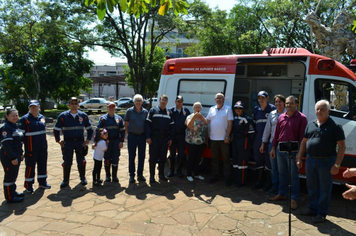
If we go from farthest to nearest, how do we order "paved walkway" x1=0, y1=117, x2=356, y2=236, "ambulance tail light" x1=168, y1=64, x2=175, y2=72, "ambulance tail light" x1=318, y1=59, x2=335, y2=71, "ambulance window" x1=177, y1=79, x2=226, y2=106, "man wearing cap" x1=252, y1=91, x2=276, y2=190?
"ambulance tail light" x1=168, y1=64, x2=175, y2=72 < "ambulance window" x1=177, y1=79, x2=226, y2=106 < "man wearing cap" x1=252, y1=91, x2=276, y2=190 < "ambulance tail light" x1=318, y1=59, x2=335, y2=71 < "paved walkway" x1=0, y1=117, x2=356, y2=236

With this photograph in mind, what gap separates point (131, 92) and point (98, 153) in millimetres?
57223

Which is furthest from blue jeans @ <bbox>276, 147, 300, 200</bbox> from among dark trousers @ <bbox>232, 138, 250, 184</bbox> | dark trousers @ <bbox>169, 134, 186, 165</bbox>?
dark trousers @ <bbox>169, 134, 186, 165</bbox>

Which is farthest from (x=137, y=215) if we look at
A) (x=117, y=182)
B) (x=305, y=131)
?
(x=305, y=131)

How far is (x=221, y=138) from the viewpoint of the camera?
609 cm

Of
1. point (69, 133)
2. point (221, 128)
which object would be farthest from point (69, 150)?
point (221, 128)

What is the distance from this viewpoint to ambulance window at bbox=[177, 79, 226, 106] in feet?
22.0

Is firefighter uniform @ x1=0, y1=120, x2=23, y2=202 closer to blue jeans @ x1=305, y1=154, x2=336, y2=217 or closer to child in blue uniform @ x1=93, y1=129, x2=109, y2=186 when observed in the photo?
child in blue uniform @ x1=93, y1=129, x2=109, y2=186

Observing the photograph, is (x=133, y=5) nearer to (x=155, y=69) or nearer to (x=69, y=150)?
(x=69, y=150)

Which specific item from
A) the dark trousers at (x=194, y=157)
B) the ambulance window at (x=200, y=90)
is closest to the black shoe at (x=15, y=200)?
the dark trousers at (x=194, y=157)

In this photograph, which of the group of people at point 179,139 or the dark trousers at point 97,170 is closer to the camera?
the group of people at point 179,139

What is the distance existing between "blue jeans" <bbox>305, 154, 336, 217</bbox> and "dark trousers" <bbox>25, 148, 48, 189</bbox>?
4637 millimetres

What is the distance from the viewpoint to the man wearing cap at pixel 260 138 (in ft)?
19.1

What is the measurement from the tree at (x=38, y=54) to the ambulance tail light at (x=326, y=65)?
14780mm

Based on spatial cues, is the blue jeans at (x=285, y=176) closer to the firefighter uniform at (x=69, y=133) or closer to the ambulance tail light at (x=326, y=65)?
the ambulance tail light at (x=326, y=65)
